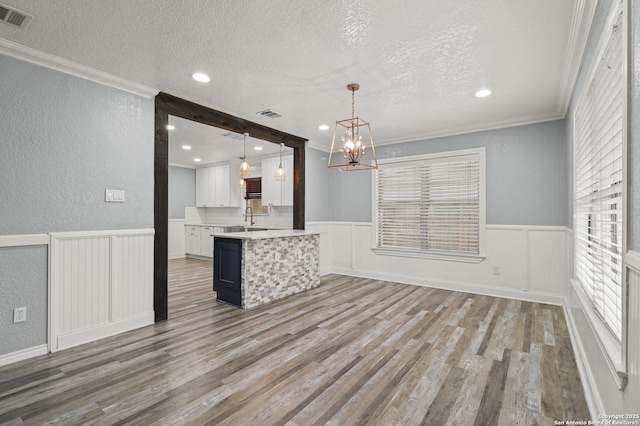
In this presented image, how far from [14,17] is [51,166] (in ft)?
3.79

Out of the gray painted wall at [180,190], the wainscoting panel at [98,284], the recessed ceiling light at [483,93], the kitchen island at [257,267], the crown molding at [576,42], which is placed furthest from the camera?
the gray painted wall at [180,190]

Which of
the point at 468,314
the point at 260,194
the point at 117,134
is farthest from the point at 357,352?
the point at 260,194

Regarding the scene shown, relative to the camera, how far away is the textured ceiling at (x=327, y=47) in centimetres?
211

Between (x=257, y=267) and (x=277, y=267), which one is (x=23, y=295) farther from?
(x=277, y=267)

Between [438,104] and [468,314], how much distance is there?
8.61 ft

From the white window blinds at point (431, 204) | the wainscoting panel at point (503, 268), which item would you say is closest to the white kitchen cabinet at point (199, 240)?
the wainscoting panel at point (503, 268)

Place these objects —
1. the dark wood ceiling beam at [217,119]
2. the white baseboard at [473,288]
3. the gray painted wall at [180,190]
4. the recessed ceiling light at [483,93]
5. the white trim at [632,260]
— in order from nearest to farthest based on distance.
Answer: the white trim at [632,260]
the recessed ceiling light at [483,93]
the dark wood ceiling beam at [217,119]
the white baseboard at [473,288]
the gray painted wall at [180,190]

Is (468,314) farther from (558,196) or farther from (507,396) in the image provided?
(558,196)

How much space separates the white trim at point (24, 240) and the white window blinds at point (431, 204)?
4.75 m

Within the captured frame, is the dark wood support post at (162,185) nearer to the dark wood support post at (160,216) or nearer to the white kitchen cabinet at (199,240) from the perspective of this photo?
the dark wood support post at (160,216)

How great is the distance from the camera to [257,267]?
4168 millimetres

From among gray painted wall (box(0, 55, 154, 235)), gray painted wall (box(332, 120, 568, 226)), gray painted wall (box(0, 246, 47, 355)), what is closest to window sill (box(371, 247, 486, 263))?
gray painted wall (box(332, 120, 568, 226))

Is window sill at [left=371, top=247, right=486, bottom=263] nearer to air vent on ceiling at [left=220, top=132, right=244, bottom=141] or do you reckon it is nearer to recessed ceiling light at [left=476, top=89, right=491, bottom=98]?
recessed ceiling light at [left=476, top=89, right=491, bottom=98]

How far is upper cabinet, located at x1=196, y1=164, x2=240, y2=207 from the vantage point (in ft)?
26.8
